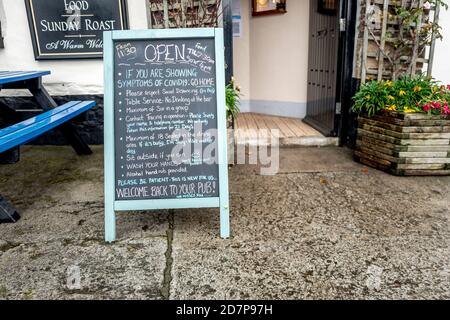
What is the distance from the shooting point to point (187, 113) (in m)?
2.40

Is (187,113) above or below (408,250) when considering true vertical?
above

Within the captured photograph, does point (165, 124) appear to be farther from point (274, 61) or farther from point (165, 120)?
point (274, 61)

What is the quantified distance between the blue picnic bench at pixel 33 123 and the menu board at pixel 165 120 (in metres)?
0.75

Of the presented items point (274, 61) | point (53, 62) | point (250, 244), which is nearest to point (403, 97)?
point (250, 244)

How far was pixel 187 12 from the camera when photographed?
4.03 meters

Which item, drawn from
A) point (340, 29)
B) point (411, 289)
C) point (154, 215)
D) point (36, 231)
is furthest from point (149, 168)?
point (340, 29)

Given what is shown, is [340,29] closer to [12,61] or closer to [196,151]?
[196,151]

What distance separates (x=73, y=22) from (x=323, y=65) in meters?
3.28

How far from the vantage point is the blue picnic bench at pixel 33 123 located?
2553 mm

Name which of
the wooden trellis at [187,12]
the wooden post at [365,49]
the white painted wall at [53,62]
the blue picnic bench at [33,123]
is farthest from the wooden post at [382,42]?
the blue picnic bench at [33,123]

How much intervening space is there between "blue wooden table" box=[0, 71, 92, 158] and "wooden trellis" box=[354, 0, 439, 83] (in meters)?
3.39

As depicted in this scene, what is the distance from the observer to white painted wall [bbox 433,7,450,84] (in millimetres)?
4957

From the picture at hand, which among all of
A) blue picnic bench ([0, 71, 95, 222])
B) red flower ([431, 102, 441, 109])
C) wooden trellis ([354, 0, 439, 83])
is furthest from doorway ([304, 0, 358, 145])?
blue picnic bench ([0, 71, 95, 222])
